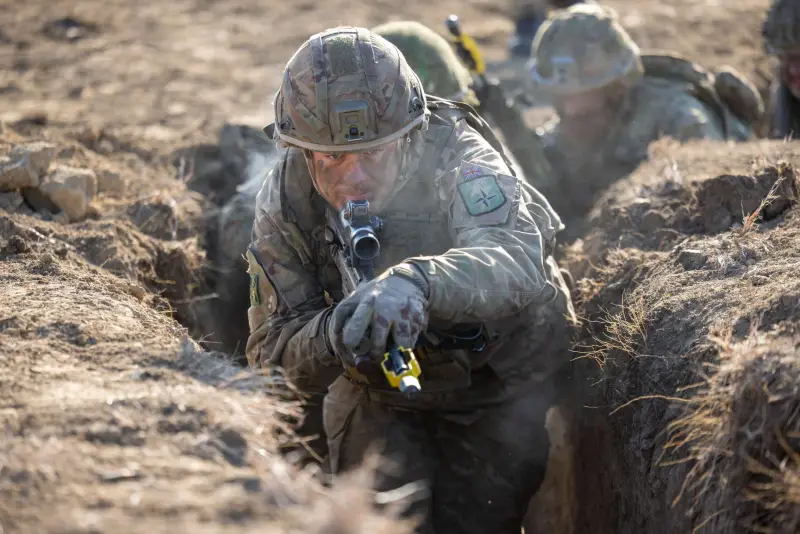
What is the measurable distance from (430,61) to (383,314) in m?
3.52

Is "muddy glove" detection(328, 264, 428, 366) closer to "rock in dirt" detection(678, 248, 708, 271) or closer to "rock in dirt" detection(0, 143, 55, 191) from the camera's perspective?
"rock in dirt" detection(678, 248, 708, 271)

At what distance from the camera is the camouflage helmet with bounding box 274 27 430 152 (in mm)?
3658

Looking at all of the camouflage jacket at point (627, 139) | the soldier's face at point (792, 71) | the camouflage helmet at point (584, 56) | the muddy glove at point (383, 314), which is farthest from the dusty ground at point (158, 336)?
the soldier's face at point (792, 71)

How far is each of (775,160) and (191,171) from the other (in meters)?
3.65

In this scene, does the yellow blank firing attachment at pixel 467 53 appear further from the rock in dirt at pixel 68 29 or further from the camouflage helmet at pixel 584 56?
the rock in dirt at pixel 68 29

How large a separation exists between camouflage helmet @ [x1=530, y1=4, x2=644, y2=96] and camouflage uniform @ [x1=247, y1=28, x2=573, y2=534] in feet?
10.9

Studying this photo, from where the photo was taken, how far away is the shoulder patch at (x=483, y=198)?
355 centimetres

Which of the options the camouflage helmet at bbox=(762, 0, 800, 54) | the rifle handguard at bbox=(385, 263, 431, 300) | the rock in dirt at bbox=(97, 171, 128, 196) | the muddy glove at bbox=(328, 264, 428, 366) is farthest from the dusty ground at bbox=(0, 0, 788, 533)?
the camouflage helmet at bbox=(762, 0, 800, 54)

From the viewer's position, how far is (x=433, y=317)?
3357mm

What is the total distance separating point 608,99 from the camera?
7.42 m

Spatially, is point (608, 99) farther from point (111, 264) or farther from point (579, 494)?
point (111, 264)

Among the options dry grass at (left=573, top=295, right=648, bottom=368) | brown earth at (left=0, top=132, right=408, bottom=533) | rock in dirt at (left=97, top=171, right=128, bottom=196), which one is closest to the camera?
brown earth at (left=0, top=132, right=408, bottom=533)

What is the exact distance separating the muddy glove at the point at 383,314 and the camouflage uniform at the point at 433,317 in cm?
39

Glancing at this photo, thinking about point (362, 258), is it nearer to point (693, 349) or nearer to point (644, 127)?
point (693, 349)
